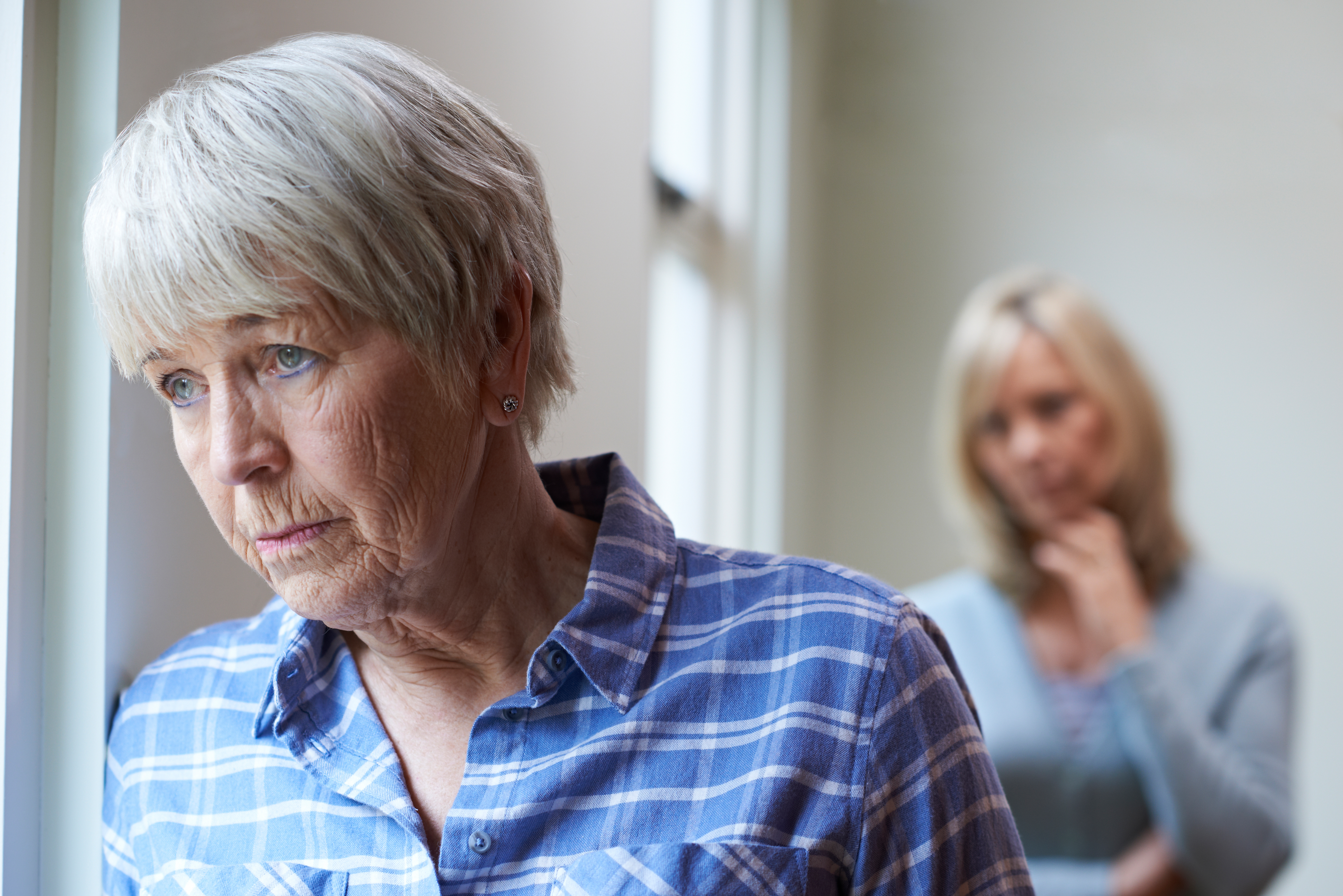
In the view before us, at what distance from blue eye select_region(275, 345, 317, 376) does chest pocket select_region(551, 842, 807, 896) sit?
38cm

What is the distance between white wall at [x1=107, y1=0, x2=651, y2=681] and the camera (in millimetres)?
891

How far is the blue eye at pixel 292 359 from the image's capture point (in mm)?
732

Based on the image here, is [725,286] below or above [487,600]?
above

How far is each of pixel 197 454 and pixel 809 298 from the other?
206 cm

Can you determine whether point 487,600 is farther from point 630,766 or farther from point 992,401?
point 992,401

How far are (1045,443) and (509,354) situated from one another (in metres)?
1.82

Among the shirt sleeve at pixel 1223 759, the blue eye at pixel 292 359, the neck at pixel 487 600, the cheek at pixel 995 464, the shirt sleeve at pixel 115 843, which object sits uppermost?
the blue eye at pixel 292 359

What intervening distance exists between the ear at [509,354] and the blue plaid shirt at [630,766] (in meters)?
0.14

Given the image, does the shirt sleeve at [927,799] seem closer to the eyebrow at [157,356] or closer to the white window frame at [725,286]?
the eyebrow at [157,356]

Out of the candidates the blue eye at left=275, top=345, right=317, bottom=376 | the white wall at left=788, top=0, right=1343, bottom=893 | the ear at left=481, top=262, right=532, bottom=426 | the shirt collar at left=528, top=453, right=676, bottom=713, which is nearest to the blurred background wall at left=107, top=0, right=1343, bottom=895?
the white wall at left=788, top=0, right=1343, bottom=893

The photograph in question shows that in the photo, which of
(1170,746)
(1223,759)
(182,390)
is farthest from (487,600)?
(1223,759)

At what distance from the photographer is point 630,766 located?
0.78m

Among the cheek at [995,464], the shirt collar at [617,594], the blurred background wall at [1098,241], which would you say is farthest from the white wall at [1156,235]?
the shirt collar at [617,594]

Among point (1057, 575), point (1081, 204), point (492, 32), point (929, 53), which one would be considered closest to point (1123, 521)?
point (1057, 575)
